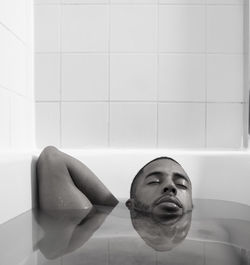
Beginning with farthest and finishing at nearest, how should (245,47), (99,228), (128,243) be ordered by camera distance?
1. (245,47)
2. (99,228)
3. (128,243)

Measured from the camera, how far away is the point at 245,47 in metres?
1.91

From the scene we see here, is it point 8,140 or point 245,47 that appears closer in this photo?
point 8,140

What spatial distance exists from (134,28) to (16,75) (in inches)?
24.6

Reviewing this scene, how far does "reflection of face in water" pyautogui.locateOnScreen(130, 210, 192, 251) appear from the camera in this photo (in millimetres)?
900

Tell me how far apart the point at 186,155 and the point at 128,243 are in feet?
2.85

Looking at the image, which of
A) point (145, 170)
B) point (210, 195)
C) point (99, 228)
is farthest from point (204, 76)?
point (99, 228)

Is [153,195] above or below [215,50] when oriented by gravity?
below

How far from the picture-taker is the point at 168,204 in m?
1.27

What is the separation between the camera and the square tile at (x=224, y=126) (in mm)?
1925

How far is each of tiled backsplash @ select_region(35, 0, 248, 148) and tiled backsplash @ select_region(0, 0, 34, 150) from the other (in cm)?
10

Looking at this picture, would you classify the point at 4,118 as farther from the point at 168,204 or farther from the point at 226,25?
the point at 226,25

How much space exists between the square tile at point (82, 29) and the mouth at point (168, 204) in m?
0.90

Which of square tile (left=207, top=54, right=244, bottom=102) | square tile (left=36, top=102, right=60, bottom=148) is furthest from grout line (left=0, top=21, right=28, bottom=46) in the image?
square tile (left=207, top=54, right=244, bottom=102)

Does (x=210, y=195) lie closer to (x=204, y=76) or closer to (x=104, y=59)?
(x=204, y=76)
